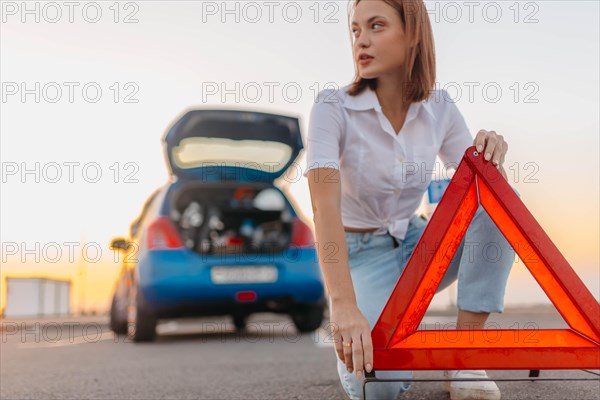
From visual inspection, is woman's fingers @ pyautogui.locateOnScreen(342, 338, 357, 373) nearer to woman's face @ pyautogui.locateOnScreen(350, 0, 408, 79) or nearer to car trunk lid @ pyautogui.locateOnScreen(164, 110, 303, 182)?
woman's face @ pyautogui.locateOnScreen(350, 0, 408, 79)

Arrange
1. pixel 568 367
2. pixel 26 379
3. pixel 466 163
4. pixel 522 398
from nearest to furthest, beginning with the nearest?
1. pixel 568 367
2. pixel 466 163
3. pixel 522 398
4. pixel 26 379

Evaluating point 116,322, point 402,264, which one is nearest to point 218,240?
point 116,322

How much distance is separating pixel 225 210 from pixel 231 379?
3.53 m

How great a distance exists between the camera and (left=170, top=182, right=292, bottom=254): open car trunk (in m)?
6.46

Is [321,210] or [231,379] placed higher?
[321,210]

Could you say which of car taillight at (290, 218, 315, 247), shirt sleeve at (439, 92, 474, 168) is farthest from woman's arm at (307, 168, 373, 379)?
car taillight at (290, 218, 315, 247)

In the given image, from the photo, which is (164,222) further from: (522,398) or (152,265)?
(522,398)

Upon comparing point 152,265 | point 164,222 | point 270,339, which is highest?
point 164,222

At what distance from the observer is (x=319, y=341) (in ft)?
21.4

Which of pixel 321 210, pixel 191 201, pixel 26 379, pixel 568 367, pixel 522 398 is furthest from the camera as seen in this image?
pixel 191 201

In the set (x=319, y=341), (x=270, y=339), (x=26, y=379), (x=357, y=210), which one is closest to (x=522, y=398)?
(x=357, y=210)

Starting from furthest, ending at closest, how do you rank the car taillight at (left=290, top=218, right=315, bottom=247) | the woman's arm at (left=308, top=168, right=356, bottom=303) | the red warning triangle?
the car taillight at (left=290, top=218, right=315, bottom=247) → the woman's arm at (left=308, top=168, right=356, bottom=303) → the red warning triangle

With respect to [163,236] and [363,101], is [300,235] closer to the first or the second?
[163,236]

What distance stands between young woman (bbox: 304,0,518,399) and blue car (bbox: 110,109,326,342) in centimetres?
361
